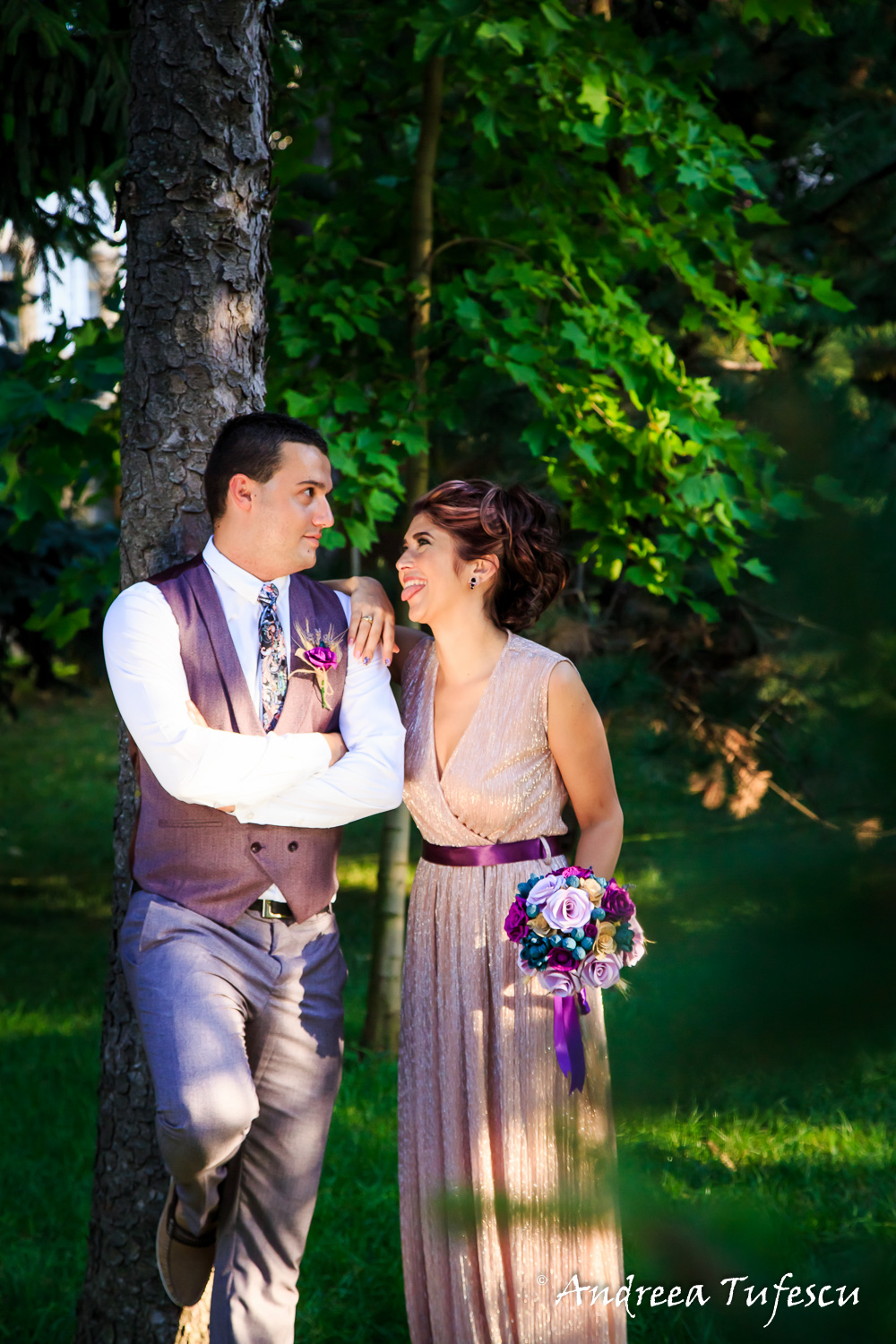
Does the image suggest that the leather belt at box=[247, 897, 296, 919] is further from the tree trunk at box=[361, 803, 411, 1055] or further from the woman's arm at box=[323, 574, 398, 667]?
the tree trunk at box=[361, 803, 411, 1055]

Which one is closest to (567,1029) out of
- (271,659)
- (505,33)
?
(271,659)

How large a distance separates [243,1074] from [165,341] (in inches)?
67.4

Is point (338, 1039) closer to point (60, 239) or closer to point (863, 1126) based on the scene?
point (863, 1126)

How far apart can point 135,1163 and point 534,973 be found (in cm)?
111

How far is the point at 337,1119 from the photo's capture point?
4566 mm

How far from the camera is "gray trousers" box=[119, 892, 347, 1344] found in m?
2.28

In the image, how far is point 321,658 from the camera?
2574 mm

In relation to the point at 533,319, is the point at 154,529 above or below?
below

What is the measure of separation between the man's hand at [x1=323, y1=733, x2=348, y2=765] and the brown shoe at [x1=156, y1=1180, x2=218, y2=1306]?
987mm

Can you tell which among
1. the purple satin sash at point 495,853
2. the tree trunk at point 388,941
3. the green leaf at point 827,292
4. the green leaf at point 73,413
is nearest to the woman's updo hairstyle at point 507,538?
the purple satin sash at point 495,853

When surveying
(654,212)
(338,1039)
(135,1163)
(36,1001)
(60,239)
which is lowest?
(36,1001)

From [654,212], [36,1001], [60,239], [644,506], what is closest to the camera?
[644,506]

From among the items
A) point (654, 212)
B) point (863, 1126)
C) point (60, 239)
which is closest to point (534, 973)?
point (863, 1126)

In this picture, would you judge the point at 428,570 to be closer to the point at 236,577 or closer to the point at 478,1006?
the point at 236,577
